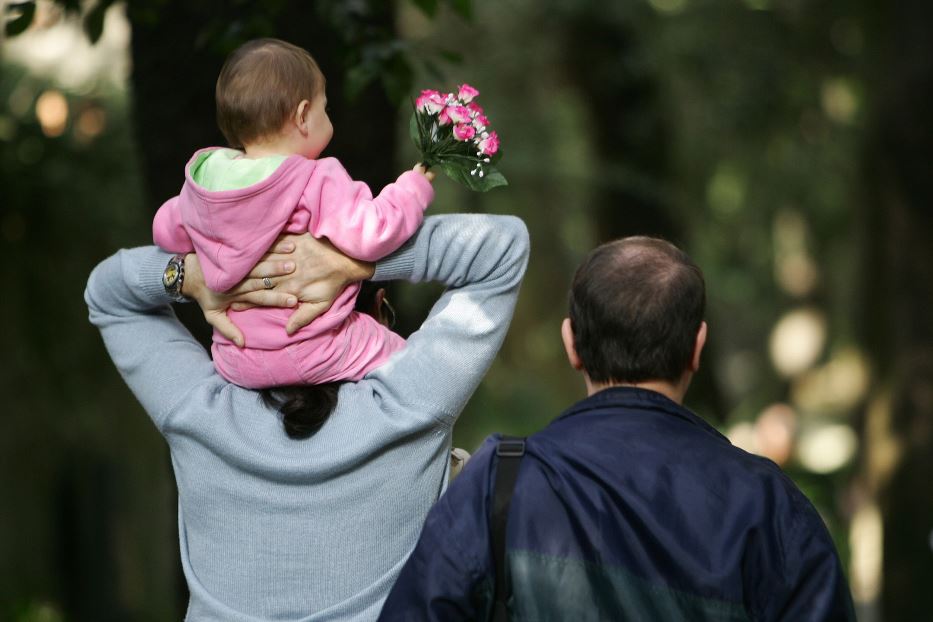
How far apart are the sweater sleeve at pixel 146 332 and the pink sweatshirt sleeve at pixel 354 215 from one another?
41 centimetres

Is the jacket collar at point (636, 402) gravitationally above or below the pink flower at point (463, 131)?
below

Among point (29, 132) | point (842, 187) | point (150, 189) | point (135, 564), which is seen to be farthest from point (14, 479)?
point (842, 187)

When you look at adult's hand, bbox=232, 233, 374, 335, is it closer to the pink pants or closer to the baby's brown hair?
the pink pants

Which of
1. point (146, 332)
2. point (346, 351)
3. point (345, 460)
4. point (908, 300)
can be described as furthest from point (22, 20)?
point (908, 300)

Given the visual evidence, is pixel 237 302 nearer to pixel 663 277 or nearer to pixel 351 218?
pixel 351 218

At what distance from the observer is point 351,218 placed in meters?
2.28

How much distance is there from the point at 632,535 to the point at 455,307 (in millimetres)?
560

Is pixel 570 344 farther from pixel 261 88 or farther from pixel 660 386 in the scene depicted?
pixel 261 88

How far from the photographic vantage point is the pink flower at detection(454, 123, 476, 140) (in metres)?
2.43

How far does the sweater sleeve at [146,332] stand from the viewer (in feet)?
8.08

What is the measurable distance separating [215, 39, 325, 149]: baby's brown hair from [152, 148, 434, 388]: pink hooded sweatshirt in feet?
0.33

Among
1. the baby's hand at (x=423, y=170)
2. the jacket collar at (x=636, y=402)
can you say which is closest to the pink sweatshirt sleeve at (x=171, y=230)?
the baby's hand at (x=423, y=170)

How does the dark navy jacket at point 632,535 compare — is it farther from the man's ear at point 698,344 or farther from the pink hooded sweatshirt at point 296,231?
the pink hooded sweatshirt at point 296,231

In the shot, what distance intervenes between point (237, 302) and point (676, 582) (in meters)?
1.00
